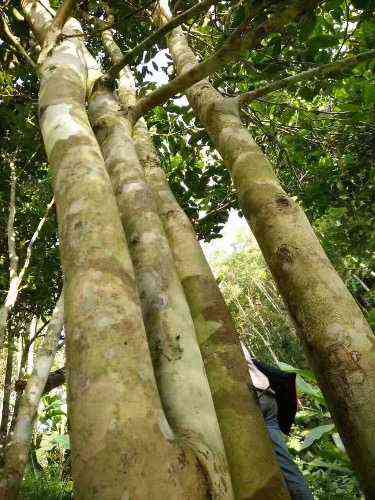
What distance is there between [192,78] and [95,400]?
1848mm

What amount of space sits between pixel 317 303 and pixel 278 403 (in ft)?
4.15

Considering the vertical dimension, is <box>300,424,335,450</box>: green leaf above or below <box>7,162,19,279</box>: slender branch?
below

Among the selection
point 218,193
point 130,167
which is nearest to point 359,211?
point 218,193

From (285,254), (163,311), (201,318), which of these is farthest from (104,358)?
(285,254)

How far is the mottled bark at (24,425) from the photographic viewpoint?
12.0 feet

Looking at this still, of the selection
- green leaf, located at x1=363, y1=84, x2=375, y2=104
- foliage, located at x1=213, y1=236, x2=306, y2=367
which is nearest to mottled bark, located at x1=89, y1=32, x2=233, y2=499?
green leaf, located at x1=363, y1=84, x2=375, y2=104

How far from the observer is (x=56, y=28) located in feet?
8.43

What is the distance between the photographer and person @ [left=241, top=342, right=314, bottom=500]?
2654mm

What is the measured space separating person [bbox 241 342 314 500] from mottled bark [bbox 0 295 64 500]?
A: 7.21ft

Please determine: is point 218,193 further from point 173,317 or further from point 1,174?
point 173,317

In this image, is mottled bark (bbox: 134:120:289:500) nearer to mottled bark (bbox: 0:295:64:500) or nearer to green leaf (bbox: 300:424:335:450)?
mottled bark (bbox: 0:295:64:500)

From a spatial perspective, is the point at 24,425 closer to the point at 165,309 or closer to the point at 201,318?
the point at 201,318

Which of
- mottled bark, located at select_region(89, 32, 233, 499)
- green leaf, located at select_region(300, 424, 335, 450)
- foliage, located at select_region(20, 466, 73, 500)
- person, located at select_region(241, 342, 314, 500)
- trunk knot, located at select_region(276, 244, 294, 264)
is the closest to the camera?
mottled bark, located at select_region(89, 32, 233, 499)

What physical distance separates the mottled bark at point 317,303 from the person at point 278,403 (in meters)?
0.91
